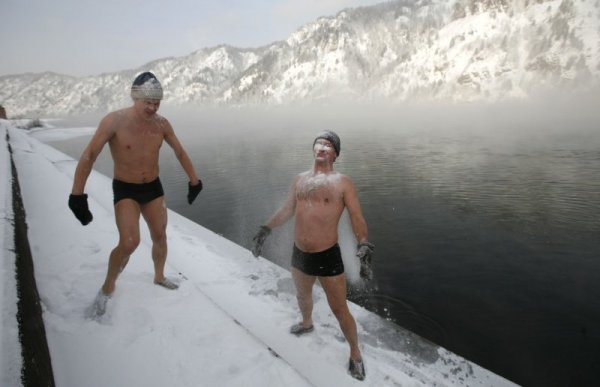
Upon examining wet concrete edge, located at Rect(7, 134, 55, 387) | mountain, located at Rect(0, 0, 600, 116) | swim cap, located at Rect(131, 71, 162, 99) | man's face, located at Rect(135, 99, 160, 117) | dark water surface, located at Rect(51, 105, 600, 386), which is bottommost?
dark water surface, located at Rect(51, 105, 600, 386)

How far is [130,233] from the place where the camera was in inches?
138

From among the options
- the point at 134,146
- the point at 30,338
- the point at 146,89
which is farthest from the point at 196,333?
the point at 146,89

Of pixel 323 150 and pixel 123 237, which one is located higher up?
pixel 323 150

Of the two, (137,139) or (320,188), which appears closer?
(320,188)

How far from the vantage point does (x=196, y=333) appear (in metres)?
3.44

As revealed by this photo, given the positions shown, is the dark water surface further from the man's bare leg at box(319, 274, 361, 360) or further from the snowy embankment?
the man's bare leg at box(319, 274, 361, 360)

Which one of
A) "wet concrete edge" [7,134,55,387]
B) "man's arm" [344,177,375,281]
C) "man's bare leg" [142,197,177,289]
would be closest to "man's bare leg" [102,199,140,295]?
"man's bare leg" [142,197,177,289]

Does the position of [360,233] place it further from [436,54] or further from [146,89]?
[436,54]

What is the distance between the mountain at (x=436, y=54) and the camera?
304ft

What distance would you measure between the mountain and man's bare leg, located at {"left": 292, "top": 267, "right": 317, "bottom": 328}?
112 meters

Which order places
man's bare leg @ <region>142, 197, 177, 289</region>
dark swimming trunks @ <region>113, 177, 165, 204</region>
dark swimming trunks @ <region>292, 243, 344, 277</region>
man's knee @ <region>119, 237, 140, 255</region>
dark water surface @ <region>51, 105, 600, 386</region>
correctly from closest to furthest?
1. dark swimming trunks @ <region>292, 243, 344, 277</region>
2. man's knee @ <region>119, 237, 140, 255</region>
3. dark swimming trunks @ <region>113, 177, 165, 204</region>
4. man's bare leg @ <region>142, 197, 177, 289</region>
5. dark water surface @ <region>51, 105, 600, 386</region>

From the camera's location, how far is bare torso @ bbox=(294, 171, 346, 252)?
3.36 metres

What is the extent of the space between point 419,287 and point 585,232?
7217 millimetres

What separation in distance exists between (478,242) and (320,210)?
9.15 metres
